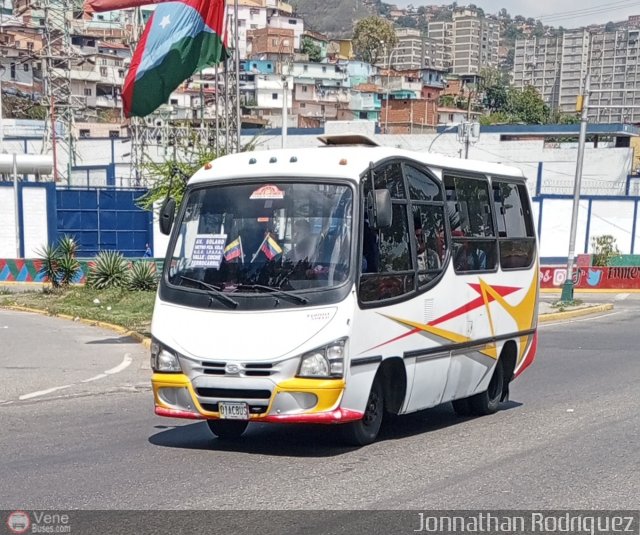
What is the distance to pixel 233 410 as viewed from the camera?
26.9 ft

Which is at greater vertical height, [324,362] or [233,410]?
[324,362]

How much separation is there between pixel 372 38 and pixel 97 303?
13534cm

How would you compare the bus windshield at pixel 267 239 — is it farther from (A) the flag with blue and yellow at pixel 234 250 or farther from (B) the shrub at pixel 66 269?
(B) the shrub at pixel 66 269

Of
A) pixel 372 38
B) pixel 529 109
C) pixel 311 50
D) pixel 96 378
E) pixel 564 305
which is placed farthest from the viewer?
pixel 372 38

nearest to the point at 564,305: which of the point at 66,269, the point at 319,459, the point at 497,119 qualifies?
the point at 66,269

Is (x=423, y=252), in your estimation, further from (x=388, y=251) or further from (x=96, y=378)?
(x=96, y=378)

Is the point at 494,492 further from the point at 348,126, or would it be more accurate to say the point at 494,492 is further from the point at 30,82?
the point at 30,82

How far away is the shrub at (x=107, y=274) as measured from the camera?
28297 mm

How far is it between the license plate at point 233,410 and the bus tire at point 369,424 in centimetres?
101

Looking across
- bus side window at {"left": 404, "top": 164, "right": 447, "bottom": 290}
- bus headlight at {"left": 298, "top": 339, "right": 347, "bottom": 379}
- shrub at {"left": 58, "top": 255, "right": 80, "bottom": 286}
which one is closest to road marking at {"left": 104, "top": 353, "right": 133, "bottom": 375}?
bus side window at {"left": 404, "top": 164, "right": 447, "bottom": 290}

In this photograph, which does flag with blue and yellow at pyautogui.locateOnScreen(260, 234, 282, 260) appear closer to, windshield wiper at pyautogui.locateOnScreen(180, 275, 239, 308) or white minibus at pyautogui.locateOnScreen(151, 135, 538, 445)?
white minibus at pyautogui.locateOnScreen(151, 135, 538, 445)

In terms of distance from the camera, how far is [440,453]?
877 cm

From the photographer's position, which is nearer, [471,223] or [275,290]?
[275,290]

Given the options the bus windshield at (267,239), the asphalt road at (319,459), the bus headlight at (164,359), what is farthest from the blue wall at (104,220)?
the bus headlight at (164,359)
